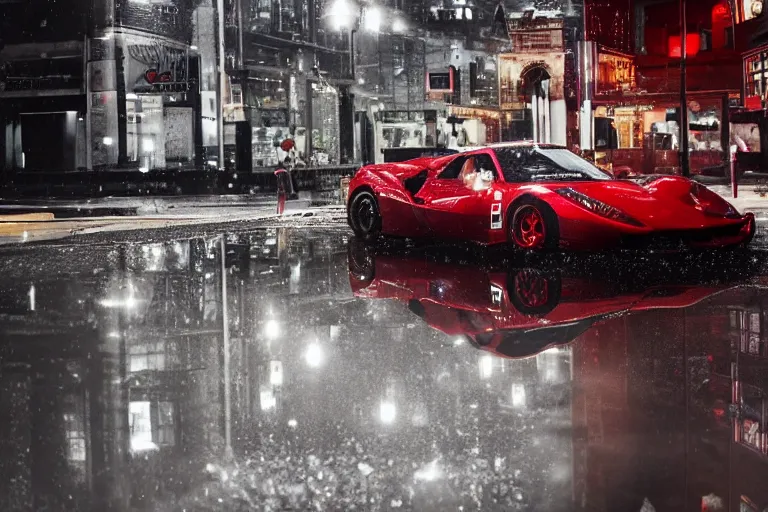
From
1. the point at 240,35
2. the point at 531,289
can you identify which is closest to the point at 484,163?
the point at 531,289

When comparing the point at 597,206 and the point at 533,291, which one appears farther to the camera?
the point at 597,206

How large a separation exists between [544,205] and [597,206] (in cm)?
58

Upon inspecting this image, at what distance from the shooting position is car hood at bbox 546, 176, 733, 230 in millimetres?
9844

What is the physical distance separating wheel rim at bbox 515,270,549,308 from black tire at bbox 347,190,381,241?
13.0 ft

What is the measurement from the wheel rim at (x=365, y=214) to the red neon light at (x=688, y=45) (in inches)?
1545

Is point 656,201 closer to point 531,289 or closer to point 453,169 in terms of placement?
point 531,289

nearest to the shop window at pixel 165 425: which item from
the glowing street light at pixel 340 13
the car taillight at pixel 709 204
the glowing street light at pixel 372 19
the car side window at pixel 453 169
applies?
the car taillight at pixel 709 204

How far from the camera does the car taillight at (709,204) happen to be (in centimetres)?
1027

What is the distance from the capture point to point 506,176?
36.2ft

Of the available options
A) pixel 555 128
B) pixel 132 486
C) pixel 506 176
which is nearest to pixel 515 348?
pixel 132 486

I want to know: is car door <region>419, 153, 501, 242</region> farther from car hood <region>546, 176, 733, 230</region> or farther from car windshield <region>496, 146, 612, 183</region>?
car hood <region>546, 176, 733, 230</region>

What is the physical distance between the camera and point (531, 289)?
26.9ft

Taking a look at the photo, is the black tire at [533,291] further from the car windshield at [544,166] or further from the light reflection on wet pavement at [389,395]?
the car windshield at [544,166]

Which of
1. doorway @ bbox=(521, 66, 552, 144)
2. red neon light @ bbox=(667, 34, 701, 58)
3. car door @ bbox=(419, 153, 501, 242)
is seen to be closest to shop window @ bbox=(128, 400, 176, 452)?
car door @ bbox=(419, 153, 501, 242)
